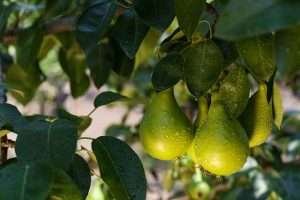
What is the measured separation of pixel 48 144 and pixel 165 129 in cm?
15

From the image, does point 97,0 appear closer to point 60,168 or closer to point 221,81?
point 221,81


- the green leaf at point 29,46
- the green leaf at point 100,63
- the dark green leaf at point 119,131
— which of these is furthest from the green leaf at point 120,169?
the dark green leaf at point 119,131

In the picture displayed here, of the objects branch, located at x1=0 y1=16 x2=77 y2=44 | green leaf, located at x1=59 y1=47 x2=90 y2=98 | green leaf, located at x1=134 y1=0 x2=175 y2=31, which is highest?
green leaf, located at x1=134 y1=0 x2=175 y2=31

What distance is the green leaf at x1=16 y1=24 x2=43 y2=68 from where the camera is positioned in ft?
4.19

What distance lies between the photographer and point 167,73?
2.47 feet

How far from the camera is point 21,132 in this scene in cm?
68

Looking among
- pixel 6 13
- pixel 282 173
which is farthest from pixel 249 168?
pixel 6 13

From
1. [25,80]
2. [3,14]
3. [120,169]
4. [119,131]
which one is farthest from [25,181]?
[119,131]

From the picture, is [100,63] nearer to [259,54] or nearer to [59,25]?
[59,25]

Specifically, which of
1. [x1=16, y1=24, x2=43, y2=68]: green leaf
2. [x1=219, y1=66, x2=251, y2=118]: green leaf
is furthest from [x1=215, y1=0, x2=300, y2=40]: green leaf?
[x1=16, y1=24, x2=43, y2=68]: green leaf

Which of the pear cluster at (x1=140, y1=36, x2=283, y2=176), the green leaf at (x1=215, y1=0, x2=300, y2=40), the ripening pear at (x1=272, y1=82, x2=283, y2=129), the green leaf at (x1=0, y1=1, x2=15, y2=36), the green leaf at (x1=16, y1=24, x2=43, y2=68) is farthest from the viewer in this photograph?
the green leaf at (x1=16, y1=24, x2=43, y2=68)

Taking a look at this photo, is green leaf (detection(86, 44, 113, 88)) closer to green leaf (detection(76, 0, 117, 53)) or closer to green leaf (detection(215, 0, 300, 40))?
green leaf (detection(76, 0, 117, 53))

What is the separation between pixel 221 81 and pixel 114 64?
0.44m

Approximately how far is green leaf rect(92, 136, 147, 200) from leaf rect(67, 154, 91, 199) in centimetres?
2
